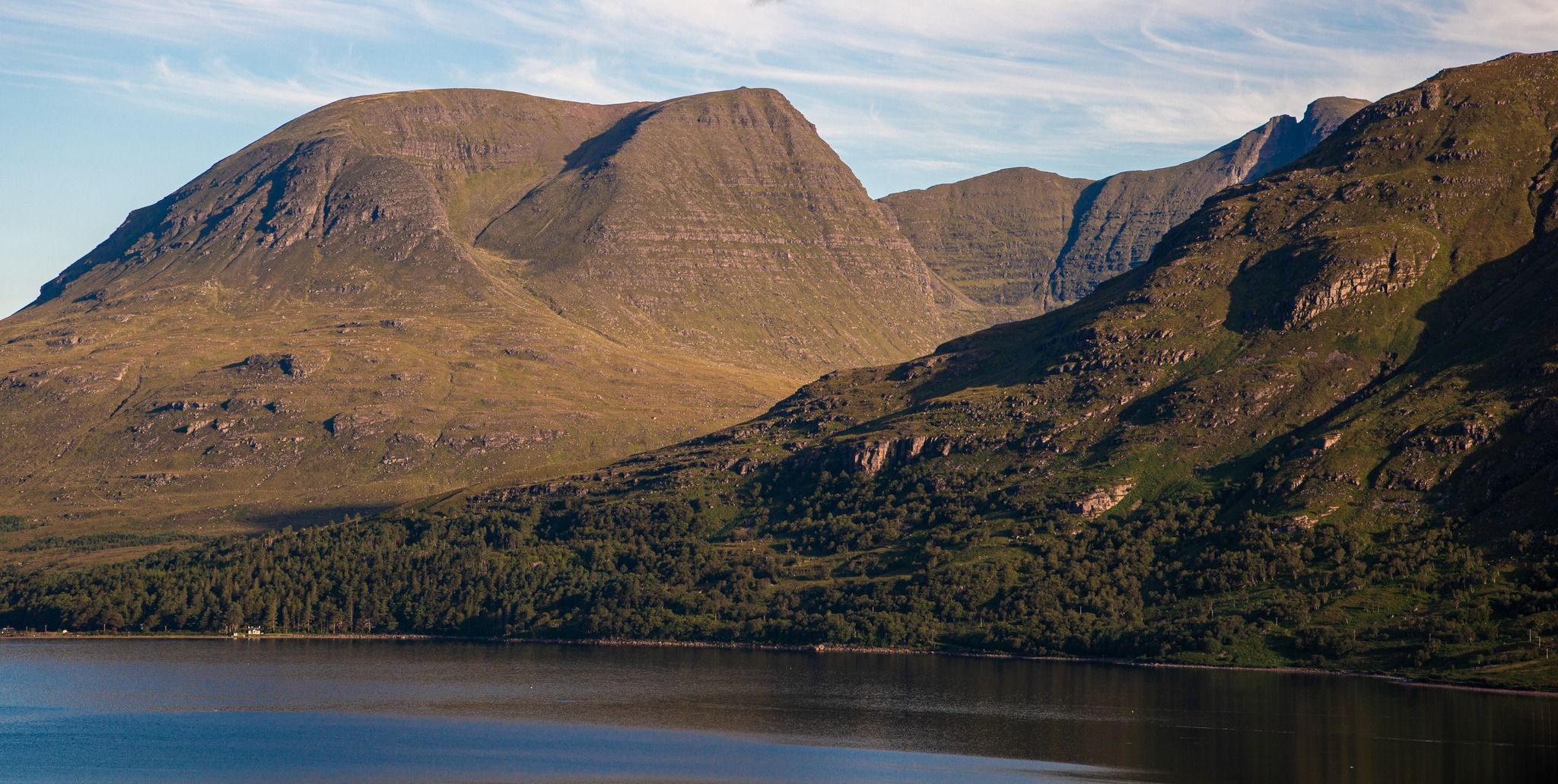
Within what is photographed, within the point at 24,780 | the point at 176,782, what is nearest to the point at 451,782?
the point at 176,782

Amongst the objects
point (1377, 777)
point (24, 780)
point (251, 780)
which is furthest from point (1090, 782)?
point (24, 780)

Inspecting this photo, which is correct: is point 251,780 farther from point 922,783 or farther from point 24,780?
point 922,783

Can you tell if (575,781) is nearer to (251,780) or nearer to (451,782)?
(451,782)

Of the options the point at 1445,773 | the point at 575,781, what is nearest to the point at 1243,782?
the point at 1445,773

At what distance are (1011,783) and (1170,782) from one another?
18.6 meters

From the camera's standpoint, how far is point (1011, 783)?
198250 mm

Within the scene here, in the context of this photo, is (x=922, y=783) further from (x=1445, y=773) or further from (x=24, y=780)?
(x=24, y=780)

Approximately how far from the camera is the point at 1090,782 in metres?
198

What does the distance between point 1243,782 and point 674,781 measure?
221 feet

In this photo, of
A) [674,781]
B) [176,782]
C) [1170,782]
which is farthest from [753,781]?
[176,782]

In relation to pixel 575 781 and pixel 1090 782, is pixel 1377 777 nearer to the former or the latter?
pixel 1090 782

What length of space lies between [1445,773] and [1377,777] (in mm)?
8364

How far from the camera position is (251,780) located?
19938cm

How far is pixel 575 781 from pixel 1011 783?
169 feet
